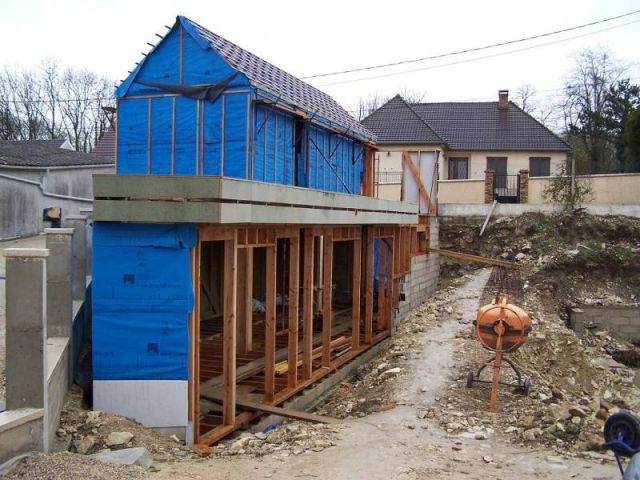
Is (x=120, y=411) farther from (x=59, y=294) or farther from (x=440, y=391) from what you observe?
(x=440, y=391)

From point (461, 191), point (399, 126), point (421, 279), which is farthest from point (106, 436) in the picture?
point (399, 126)

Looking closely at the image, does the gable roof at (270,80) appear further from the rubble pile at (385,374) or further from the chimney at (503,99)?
the chimney at (503,99)

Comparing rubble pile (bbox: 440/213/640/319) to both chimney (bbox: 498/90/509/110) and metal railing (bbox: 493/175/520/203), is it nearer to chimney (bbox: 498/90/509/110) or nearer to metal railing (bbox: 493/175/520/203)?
metal railing (bbox: 493/175/520/203)

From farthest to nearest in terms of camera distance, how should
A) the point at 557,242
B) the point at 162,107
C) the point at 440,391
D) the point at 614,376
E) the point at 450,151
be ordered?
1. the point at 450,151
2. the point at 557,242
3. the point at 614,376
4. the point at 162,107
5. the point at 440,391

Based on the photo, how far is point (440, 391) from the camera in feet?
32.1

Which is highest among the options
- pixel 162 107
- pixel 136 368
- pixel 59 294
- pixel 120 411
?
pixel 162 107

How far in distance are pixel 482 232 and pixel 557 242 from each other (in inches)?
106

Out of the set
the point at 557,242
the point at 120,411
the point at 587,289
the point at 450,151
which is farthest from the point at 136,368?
the point at 450,151

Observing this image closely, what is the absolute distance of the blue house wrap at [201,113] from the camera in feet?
37.7

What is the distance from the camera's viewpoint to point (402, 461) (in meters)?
6.67

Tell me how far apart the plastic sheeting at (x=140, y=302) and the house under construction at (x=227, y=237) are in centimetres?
1

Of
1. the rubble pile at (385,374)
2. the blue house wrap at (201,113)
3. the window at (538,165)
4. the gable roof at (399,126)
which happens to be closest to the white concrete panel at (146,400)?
the rubble pile at (385,374)

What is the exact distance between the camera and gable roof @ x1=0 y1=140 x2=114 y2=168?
23.4 m

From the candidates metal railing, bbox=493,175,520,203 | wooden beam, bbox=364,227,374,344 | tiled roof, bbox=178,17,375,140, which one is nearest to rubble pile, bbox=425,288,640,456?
wooden beam, bbox=364,227,374,344
